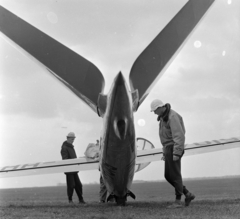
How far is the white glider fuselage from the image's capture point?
16.3ft

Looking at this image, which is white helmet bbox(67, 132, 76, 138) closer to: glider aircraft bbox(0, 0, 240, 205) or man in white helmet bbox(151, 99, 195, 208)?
glider aircraft bbox(0, 0, 240, 205)

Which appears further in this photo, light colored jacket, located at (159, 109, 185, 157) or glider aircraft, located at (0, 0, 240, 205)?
light colored jacket, located at (159, 109, 185, 157)

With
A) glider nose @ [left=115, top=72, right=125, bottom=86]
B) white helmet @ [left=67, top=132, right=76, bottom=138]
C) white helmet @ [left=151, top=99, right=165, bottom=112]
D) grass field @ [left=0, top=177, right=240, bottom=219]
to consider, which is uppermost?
white helmet @ [left=151, top=99, right=165, bottom=112]

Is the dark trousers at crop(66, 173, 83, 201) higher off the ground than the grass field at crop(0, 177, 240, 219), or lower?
higher

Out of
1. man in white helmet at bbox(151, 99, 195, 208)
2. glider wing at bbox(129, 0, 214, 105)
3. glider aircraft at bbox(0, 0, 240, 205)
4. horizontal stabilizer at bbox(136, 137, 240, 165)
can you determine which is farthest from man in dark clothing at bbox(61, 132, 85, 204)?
glider wing at bbox(129, 0, 214, 105)

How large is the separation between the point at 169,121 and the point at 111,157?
74.9 inches

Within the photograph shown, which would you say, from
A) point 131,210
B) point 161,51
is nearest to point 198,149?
point 131,210

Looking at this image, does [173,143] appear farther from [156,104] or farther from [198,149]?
[198,149]

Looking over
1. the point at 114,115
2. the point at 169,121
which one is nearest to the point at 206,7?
the point at 169,121

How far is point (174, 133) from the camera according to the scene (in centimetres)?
748

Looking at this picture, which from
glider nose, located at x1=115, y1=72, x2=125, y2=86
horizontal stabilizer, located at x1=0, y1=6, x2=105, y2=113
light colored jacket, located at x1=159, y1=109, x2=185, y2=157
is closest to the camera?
glider nose, located at x1=115, y1=72, x2=125, y2=86

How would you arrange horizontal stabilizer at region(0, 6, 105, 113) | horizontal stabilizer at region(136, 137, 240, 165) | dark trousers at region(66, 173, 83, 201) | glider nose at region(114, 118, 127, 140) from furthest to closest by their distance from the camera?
dark trousers at region(66, 173, 83, 201), horizontal stabilizer at region(136, 137, 240, 165), glider nose at region(114, 118, 127, 140), horizontal stabilizer at region(0, 6, 105, 113)

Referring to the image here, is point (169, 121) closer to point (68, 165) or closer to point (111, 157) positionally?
point (111, 157)

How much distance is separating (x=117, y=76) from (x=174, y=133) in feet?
11.1
